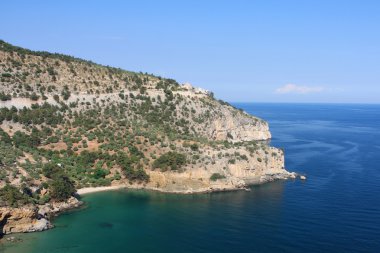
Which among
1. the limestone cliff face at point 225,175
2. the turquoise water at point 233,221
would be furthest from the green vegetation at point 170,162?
the turquoise water at point 233,221

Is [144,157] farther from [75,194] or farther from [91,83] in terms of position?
[91,83]

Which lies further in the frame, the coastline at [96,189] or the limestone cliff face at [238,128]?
the limestone cliff face at [238,128]

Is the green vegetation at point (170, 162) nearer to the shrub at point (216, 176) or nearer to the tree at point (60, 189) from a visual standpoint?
the shrub at point (216, 176)

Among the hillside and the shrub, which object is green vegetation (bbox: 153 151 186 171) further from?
the shrub

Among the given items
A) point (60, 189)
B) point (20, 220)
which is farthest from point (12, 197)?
point (60, 189)

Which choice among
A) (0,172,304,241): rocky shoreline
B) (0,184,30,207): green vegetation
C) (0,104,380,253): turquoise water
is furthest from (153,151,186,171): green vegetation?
(0,184,30,207): green vegetation
